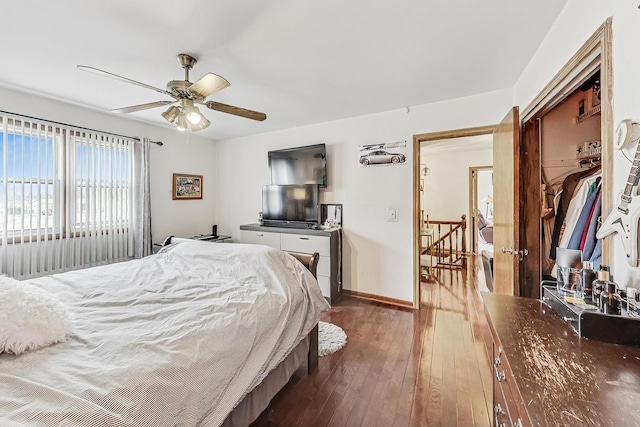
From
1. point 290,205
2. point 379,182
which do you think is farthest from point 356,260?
point 290,205

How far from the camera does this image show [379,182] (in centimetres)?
346

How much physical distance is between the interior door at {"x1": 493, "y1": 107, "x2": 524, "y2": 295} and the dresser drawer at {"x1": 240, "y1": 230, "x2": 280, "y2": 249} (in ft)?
8.45

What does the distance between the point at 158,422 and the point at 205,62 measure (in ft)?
7.75

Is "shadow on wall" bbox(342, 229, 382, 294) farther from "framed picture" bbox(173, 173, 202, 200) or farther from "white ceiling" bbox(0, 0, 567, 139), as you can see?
"framed picture" bbox(173, 173, 202, 200)

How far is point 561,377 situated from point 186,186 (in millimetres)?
4708

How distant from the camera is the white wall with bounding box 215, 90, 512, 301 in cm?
301

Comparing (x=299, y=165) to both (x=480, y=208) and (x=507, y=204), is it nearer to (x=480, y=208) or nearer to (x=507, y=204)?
(x=507, y=204)

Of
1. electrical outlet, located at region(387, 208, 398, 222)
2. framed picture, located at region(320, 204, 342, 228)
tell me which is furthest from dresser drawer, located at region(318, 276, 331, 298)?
electrical outlet, located at region(387, 208, 398, 222)

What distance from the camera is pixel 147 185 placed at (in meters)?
3.67

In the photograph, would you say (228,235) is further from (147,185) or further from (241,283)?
(241,283)

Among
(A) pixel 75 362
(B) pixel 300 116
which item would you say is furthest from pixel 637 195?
(B) pixel 300 116

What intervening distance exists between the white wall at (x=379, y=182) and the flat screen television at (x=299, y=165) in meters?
0.15

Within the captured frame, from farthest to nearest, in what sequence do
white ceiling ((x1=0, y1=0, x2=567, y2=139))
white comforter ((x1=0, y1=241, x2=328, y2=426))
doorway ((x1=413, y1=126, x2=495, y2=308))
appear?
doorway ((x1=413, y1=126, x2=495, y2=308))
white ceiling ((x1=0, y1=0, x2=567, y2=139))
white comforter ((x1=0, y1=241, x2=328, y2=426))

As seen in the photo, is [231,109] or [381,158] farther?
[381,158]
